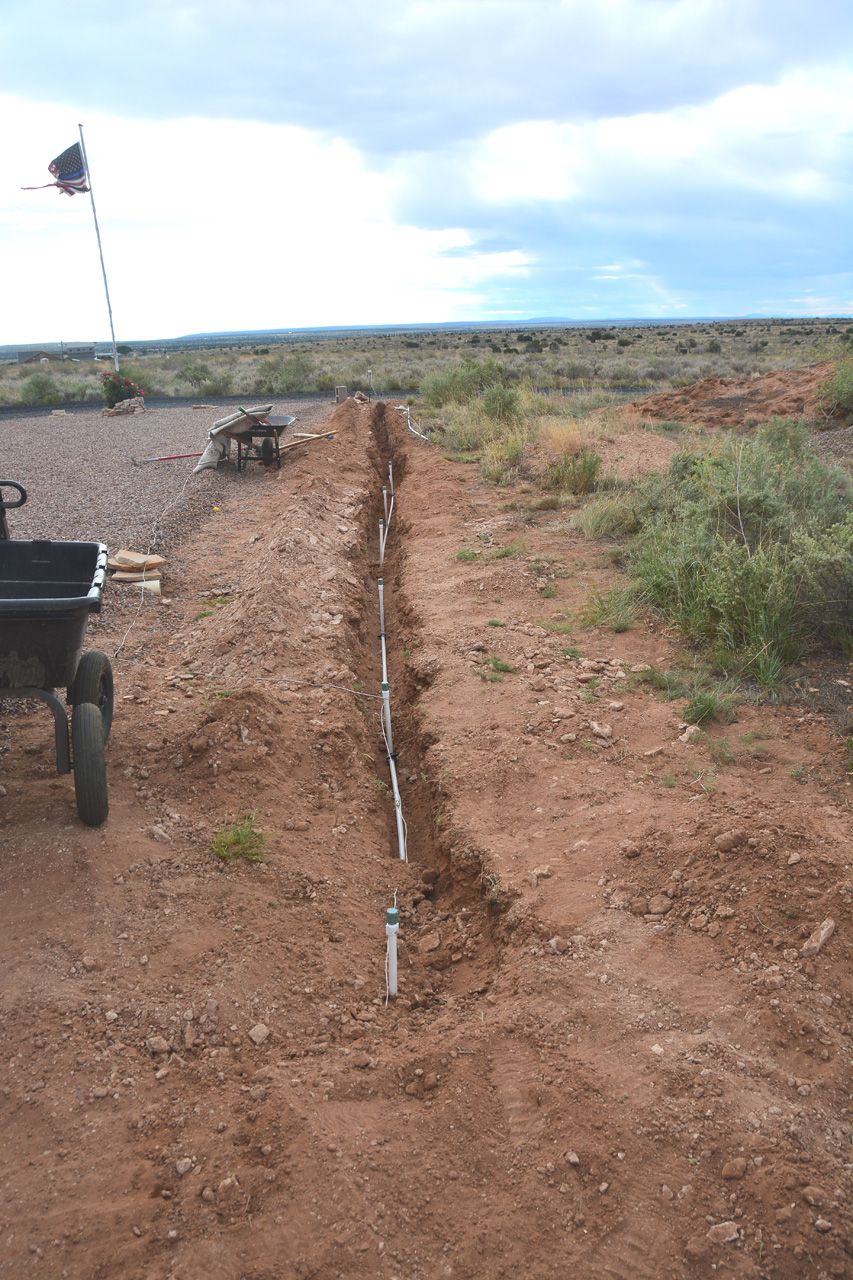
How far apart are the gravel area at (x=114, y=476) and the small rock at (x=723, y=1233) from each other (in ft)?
27.9

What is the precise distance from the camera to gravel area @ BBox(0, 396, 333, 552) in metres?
9.97

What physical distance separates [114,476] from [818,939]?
13096 millimetres

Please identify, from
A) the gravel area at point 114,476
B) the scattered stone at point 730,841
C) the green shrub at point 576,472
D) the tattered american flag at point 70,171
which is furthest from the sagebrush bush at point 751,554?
the tattered american flag at point 70,171

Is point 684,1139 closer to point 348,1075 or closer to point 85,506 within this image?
point 348,1075

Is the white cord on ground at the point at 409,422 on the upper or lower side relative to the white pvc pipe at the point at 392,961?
upper

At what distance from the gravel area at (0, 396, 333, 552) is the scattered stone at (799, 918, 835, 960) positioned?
801 cm

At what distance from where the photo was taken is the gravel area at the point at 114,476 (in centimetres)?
997

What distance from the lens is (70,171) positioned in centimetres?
2402

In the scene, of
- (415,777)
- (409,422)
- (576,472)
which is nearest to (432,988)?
(415,777)

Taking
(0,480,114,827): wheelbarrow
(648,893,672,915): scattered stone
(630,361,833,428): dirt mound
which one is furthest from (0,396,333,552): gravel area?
(630,361,833,428): dirt mound

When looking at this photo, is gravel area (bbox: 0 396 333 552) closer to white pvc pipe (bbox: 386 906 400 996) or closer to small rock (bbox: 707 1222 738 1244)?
white pvc pipe (bbox: 386 906 400 996)

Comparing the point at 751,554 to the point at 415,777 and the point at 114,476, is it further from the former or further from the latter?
the point at 114,476

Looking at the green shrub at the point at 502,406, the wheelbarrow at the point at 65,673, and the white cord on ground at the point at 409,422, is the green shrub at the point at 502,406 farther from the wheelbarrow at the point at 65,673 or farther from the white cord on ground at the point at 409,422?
the wheelbarrow at the point at 65,673

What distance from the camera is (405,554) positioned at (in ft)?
32.4
